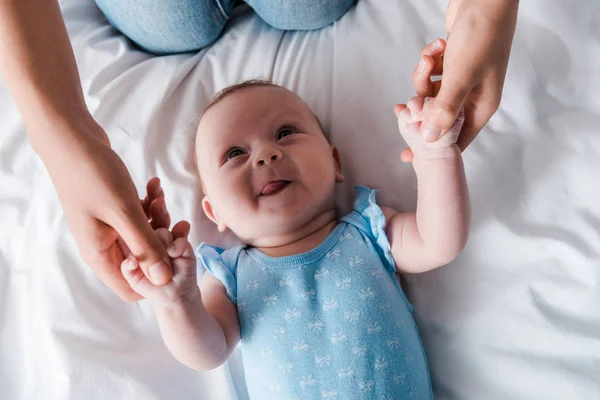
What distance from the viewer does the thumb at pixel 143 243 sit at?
58 centimetres

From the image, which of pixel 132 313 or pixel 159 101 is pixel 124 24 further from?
pixel 132 313

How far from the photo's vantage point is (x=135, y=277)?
2.11 ft

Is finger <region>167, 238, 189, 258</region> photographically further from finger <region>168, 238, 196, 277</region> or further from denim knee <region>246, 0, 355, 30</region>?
denim knee <region>246, 0, 355, 30</region>

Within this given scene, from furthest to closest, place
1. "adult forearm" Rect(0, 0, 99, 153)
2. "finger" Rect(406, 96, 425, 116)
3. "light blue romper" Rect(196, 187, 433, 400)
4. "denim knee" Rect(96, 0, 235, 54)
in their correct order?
"denim knee" Rect(96, 0, 235, 54) → "light blue romper" Rect(196, 187, 433, 400) → "finger" Rect(406, 96, 425, 116) → "adult forearm" Rect(0, 0, 99, 153)

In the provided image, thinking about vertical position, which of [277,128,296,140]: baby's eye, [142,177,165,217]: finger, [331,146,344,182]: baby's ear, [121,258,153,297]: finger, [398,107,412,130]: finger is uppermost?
[398,107,412,130]: finger

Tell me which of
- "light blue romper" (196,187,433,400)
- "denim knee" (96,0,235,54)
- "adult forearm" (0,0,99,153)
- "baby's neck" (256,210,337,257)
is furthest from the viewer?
"denim knee" (96,0,235,54)

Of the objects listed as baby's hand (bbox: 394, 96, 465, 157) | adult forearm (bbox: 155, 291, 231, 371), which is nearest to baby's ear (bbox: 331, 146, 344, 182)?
baby's hand (bbox: 394, 96, 465, 157)

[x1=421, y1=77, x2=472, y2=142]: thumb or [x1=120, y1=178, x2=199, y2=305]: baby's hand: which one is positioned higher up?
[x1=421, y1=77, x2=472, y2=142]: thumb

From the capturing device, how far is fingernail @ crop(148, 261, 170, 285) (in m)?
0.62

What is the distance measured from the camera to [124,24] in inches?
44.6

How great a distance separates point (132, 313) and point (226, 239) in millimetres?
222

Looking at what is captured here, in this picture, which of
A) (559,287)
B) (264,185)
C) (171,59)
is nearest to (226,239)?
(264,185)

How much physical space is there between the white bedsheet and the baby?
0.26ft

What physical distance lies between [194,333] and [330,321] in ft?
0.72
